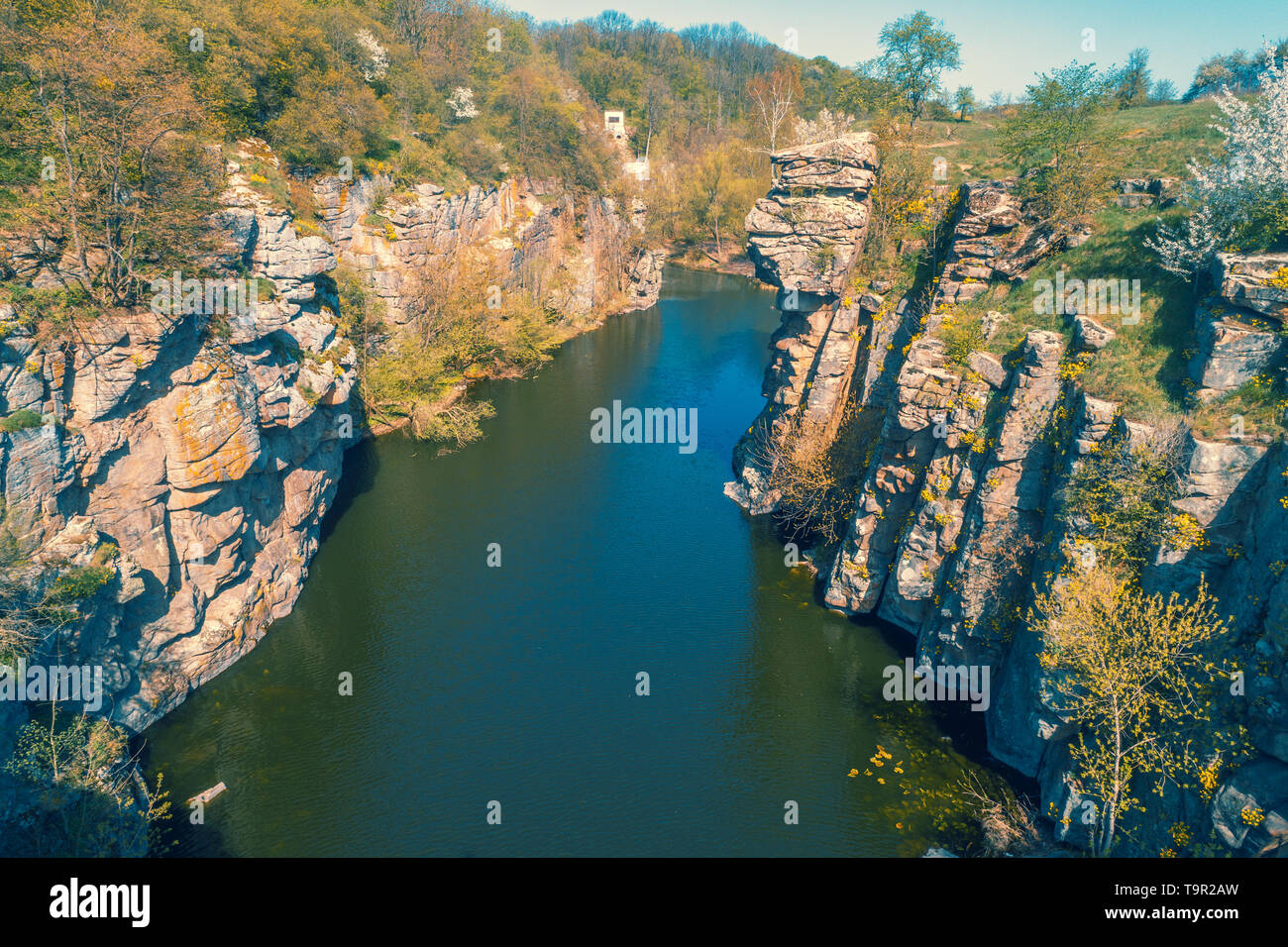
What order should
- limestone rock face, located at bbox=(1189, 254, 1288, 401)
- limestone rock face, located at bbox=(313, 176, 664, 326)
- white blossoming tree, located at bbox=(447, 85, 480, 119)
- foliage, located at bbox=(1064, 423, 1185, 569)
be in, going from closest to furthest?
limestone rock face, located at bbox=(1189, 254, 1288, 401), foliage, located at bbox=(1064, 423, 1185, 569), limestone rock face, located at bbox=(313, 176, 664, 326), white blossoming tree, located at bbox=(447, 85, 480, 119)

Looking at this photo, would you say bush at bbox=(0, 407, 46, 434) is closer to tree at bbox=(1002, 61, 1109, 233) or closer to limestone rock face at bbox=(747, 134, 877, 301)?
limestone rock face at bbox=(747, 134, 877, 301)

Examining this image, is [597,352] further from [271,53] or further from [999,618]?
[999,618]

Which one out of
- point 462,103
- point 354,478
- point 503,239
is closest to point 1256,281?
point 354,478

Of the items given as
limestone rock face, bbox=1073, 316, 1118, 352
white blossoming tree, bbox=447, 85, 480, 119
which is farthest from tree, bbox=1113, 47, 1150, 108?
white blossoming tree, bbox=447, 85, 480, 119

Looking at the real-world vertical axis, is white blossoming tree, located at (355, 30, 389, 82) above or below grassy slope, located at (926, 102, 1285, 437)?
above

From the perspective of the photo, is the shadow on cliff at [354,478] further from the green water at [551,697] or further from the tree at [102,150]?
the tree at [102,150]

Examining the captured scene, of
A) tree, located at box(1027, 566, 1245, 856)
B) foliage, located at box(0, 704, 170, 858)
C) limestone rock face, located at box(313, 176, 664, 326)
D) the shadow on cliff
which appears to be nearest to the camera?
tree, located at box(1027, 566, 1245, 856)

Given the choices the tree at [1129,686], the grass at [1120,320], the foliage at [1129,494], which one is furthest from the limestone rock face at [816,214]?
the tree at [1129,686]
